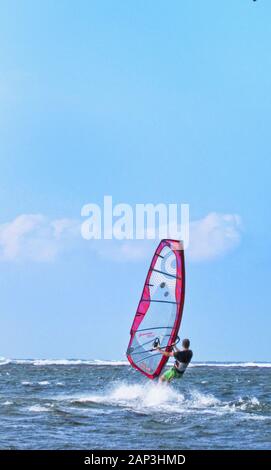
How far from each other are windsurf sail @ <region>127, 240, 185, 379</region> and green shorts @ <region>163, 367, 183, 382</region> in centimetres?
22

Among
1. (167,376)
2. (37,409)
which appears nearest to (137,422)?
(167,376)

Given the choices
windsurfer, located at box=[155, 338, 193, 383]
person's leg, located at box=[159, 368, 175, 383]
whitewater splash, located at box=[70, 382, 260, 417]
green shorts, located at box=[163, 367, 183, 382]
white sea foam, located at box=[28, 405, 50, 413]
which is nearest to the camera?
windsurfer, located at box=[155, 338, 193, 383]

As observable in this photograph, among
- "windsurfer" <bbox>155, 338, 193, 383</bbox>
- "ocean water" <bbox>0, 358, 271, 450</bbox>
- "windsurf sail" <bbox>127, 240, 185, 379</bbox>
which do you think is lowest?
"ocean water" <bbox>0, 358, 271, 450</bbox>

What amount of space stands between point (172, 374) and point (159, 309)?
5.56 feet

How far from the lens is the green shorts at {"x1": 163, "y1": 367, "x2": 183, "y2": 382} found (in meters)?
19.2

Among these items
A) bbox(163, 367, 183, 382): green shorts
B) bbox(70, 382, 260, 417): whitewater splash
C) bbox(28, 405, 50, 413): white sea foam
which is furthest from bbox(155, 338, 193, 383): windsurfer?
bbox(28, 405, 50, 413): white sea foam

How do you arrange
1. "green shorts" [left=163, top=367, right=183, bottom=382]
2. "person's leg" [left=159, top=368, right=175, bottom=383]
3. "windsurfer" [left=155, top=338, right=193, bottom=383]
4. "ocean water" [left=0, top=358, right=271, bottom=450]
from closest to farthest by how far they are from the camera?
"ocean water" [left=0, top=358, right=271, bottom=450]
"windsurfer" [left=155, top=338, right=193, bottom=383]
"green shorts" [left=163, top=367, right=183, bottom=382]
"person's leg" [left=159, top=368, right=175, bottom=383]

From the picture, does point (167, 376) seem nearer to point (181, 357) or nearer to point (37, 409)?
point (181, 357)

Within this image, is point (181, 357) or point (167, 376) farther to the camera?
point (167, 376)

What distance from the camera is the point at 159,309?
2008 cm

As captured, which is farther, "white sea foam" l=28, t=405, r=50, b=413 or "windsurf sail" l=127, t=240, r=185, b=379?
"white sea foam" l=28, t=405, r=50, b=413

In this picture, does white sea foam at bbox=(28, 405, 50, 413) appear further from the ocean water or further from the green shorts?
the green shorts
